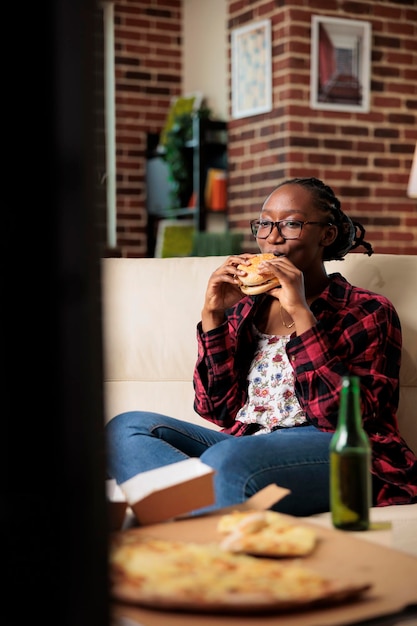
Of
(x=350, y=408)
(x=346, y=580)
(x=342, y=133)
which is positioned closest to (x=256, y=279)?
(x=350, y=408)

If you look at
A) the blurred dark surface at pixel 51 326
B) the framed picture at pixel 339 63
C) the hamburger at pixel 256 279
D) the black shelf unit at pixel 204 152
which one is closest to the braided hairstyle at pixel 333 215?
the hamburger at pixel 256 279

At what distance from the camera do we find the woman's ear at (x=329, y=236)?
7.52 feet

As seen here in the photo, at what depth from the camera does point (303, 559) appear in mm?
990

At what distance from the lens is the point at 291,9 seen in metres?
4.91

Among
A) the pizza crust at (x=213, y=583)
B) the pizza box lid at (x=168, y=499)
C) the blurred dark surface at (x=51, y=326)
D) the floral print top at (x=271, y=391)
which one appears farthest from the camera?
the floral print top at (x=271, y=391)

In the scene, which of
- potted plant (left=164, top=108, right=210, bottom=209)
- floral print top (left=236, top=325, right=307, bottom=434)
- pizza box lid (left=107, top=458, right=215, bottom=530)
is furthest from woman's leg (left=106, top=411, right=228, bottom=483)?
potted plant (left=164, top=108, right=210, bottom=209)

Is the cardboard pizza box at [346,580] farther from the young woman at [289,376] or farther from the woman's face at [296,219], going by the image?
the woman's face at [296,219]

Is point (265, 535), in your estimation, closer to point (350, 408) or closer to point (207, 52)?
point (350, 408)

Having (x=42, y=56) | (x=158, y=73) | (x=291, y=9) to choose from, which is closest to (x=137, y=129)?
(x=158, y=73)

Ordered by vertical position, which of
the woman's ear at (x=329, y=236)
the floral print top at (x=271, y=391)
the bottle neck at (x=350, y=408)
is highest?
the woman's ear at (x=329, y=236)

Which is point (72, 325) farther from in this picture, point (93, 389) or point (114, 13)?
point (114, 13)

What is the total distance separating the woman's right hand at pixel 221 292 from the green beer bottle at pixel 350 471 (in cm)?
104

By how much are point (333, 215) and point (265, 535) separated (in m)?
1.39

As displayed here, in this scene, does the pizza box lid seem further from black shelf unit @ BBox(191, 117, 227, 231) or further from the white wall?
the white wall
